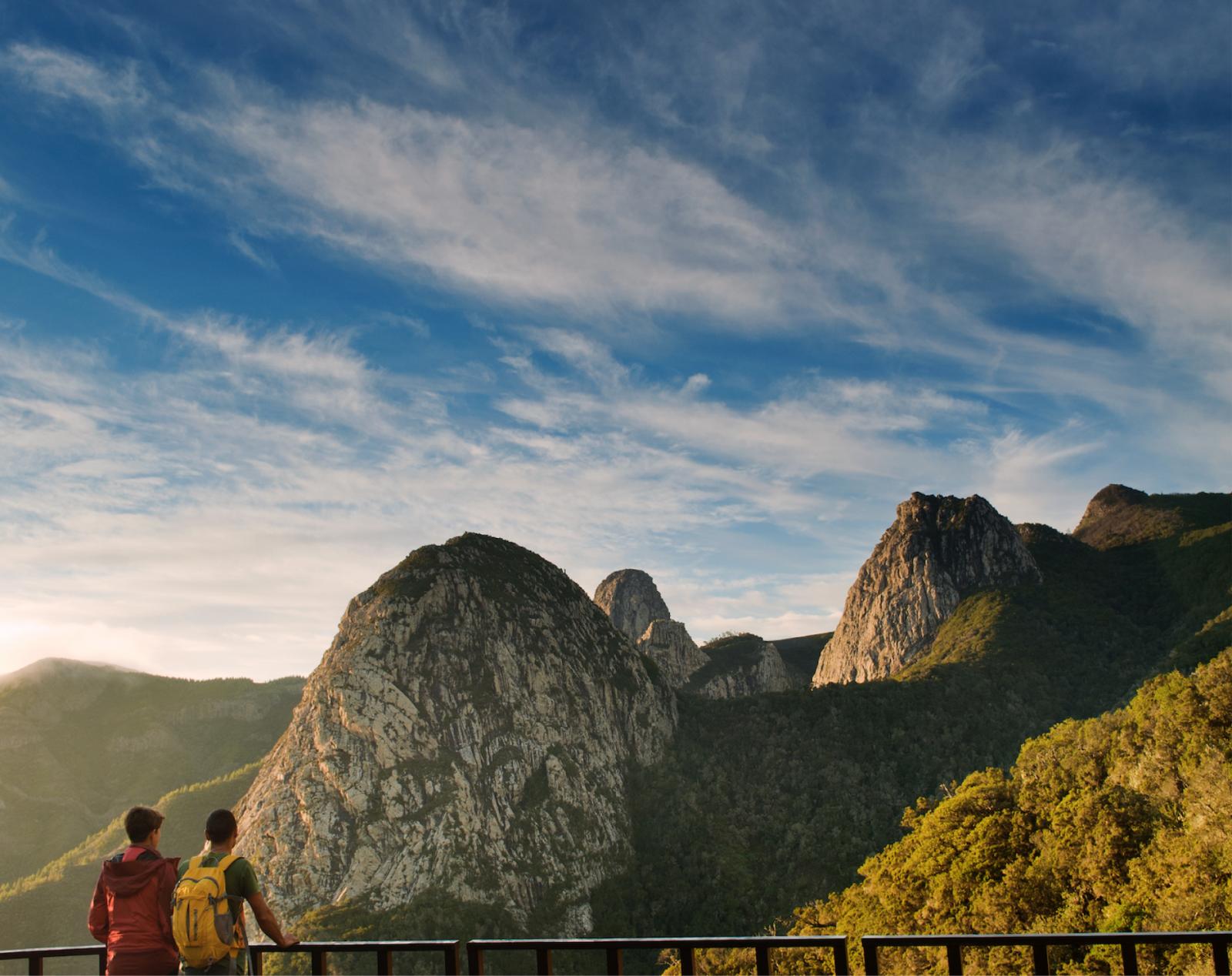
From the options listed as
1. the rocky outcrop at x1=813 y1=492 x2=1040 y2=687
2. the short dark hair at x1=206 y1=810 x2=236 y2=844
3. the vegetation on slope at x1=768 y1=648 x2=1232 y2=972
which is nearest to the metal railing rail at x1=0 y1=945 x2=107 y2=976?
the short dark hair at x1=206 y1=810 x2=236 y2=844

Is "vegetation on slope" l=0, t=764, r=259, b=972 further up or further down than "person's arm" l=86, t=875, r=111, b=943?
further down

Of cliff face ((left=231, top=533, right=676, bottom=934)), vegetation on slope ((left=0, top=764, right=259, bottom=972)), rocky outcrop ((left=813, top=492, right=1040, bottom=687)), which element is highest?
rocky outcrop ((left=813, top=492, right=1040, bottom=687))

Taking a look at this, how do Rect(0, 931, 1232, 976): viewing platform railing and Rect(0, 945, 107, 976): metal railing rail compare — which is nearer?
Rect(0, 931, 1232, 976): viewing platform railing

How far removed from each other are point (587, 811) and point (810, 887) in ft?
103

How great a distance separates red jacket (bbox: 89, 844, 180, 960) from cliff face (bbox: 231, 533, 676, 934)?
98.6m

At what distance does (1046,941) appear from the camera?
657 centimetres

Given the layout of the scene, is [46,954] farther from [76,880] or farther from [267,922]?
[76,880]

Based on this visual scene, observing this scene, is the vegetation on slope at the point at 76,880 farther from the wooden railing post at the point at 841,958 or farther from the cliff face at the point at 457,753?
the wooden railing post at the point at 841,958

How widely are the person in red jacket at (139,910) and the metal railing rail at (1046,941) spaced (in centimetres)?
623

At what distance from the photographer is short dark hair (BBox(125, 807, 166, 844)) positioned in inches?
289

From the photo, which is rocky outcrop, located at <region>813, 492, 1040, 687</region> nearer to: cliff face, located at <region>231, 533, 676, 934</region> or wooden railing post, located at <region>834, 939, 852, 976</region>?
cliff face, located at <region>231, 533, 676, 934</region>

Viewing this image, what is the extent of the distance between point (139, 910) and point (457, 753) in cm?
11040

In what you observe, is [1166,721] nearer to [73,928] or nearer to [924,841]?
[924,841]

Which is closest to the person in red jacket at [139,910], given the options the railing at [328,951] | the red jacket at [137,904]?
the red jacket at [137,904]
